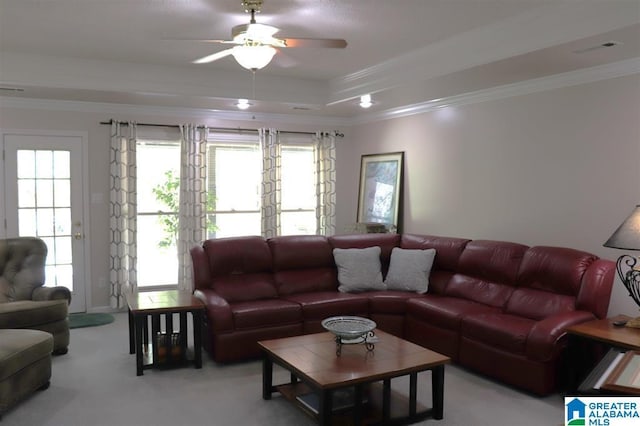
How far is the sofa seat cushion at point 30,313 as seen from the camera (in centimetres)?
398

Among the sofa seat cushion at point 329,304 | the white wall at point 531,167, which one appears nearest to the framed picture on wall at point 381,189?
the white wall at point 531,167

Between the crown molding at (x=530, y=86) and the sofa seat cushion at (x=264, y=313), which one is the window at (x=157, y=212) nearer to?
the sofa seat cushion at (x=264, y=313)

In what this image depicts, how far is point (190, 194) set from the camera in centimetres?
626

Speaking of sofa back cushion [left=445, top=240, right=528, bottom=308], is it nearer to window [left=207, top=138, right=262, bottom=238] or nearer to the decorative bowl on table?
the decorative bowl on table

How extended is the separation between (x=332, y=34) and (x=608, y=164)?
2469 millimetres

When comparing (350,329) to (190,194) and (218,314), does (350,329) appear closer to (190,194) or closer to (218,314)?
(218,314)

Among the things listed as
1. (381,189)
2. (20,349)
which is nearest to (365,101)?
(381,189)

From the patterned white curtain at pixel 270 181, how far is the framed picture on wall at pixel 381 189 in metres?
1.15

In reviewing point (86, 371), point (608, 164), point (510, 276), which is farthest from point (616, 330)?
point (86, 371)

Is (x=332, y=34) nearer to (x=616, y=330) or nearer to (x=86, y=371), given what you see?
(x=616, y=330)

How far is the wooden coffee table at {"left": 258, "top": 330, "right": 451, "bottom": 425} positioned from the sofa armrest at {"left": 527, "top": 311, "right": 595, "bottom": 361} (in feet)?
2.37

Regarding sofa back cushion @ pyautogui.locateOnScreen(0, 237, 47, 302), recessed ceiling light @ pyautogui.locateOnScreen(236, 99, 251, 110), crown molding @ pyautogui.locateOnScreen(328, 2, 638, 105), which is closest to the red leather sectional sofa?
sofa back cushion @ pyautogui.locateOnScreen(0, 237, 47, 302)

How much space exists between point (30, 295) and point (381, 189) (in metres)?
4.10

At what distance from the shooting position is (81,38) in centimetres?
436
